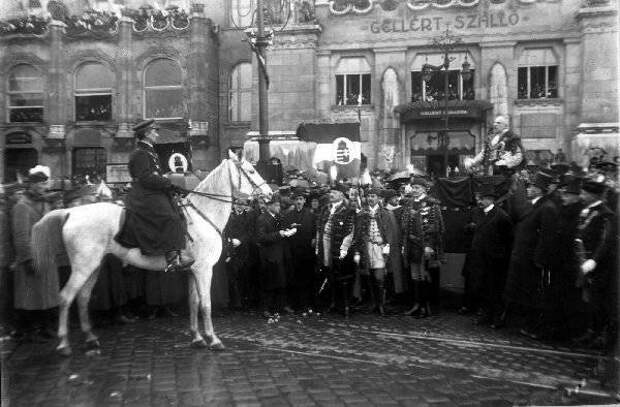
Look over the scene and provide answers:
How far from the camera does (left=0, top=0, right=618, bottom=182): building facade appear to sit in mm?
22203

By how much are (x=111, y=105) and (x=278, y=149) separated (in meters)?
7.77

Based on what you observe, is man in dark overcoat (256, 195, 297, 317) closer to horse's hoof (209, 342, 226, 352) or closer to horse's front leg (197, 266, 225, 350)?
horse's front leg (197, 266, 225, 350)

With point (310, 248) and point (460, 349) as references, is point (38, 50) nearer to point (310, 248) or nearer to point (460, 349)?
point (310, 248)

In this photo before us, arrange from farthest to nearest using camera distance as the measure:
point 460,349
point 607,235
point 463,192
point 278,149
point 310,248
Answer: point 278,149
point 463,192
point 310,248
point 460,349
point 607,235

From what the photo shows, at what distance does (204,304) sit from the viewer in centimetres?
772

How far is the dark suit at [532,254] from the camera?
795cm

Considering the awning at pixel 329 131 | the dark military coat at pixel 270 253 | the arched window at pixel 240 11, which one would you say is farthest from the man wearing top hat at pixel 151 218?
the arched window at pixel 240 11

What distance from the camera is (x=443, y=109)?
22688 mm

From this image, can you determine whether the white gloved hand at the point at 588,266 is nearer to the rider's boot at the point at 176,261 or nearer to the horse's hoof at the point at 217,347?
the horse's hoof at the point at 217,347

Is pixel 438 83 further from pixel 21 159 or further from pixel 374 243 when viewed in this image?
pixel 21 159

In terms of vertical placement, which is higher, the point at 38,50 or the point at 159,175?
the point at 38,50

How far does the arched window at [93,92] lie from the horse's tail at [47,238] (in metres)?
16.9

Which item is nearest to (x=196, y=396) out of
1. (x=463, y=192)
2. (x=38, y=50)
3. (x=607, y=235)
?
(x=607, y=235)

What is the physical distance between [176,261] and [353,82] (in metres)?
18.4
